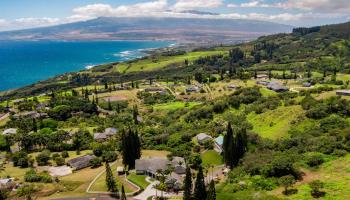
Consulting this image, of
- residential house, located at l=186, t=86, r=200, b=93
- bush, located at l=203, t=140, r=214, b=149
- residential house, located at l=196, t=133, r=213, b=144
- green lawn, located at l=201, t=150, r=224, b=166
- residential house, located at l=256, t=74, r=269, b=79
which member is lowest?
green lawn, located at l=201, t=150, r=224, b=166

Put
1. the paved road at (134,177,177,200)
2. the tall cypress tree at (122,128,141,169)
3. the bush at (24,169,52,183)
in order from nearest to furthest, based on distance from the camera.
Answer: the paved road at (134,177,177,200) → the bush at (24,169,52,183) → the tall cypress tree at (122,128,141,169)

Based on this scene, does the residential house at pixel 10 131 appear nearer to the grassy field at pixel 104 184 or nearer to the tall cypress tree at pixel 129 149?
the grassy field at pixel 104 184

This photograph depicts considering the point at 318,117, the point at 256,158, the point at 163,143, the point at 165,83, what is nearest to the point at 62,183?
the point at 163,143

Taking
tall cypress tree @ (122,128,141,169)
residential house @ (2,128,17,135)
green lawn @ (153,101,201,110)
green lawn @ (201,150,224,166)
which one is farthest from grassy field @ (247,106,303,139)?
residential house @ (2,128,17,135)

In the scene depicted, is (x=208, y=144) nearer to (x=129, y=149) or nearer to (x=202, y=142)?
(x=202, y=142)

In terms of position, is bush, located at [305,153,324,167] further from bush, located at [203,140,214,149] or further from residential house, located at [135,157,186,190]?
bush, located at [203,140,214,149]

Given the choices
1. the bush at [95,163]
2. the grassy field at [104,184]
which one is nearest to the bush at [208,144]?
the grassy field at [104,184]

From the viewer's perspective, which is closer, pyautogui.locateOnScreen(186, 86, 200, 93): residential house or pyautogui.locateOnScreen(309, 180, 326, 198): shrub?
pyautogui.locateOnScreen(309, 180, 326, 198): shrub
